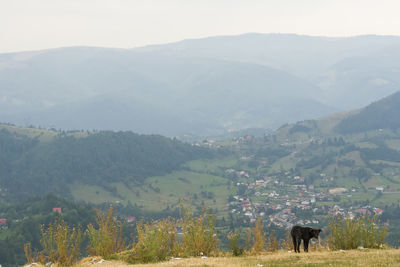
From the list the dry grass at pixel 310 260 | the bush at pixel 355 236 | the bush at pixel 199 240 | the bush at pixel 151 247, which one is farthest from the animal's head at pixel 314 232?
the bush at pixel 151 247

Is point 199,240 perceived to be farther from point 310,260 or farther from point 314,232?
point 310,260

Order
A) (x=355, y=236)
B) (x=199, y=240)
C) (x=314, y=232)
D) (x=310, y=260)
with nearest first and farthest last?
(x=310, y=260), (x=314, y=232), (x=355, y=236), (x=199, y=240)

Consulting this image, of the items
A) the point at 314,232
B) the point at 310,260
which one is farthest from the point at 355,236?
the point at 310,260

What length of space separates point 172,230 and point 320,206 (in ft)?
611

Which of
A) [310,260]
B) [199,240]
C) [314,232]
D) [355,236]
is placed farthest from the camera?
[199,240]

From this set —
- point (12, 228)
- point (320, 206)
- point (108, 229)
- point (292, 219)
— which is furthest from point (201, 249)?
point (320, 206)

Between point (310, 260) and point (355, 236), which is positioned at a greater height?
point (310, 260)

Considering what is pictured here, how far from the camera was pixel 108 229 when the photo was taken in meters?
25.0

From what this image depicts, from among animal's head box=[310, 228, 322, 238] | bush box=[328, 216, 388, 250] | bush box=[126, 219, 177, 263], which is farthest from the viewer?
bush box=[328, 216, 388, 250]

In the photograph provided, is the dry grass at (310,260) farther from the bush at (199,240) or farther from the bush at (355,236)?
the bush at (199,240)

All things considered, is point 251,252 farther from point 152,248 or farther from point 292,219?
point 292,219

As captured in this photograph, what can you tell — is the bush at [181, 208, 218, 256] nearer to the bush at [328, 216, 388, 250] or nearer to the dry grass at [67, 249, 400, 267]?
the dry grass at [67, 249, 400, 267]

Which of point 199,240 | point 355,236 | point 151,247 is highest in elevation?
point 151,247

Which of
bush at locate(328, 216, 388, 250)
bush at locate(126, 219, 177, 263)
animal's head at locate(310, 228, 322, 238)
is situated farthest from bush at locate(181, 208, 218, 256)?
bush at locate(328, 216, 388, 250)
